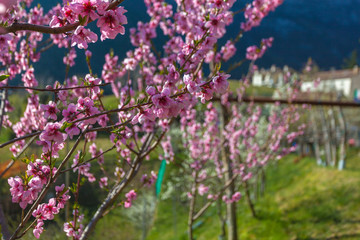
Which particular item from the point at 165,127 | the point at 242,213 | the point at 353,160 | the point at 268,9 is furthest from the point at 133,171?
the point at 353,160

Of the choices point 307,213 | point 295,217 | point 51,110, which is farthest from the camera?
point 295,217

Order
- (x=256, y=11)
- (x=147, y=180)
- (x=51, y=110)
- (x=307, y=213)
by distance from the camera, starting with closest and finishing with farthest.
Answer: (x=51, y=110)
(x=147, y=180)
(x=256, y=11)
(x=307, y=213)

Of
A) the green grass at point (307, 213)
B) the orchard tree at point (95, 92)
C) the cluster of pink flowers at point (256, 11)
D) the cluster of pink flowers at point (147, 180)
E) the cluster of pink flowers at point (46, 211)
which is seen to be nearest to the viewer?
the orchard tree at point (95, 92)

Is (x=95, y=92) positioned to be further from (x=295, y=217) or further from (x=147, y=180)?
(x=295, y=217)

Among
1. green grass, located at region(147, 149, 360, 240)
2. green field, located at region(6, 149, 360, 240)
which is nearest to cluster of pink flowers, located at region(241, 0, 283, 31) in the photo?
green field, located at region(6, 149, 360, 240)

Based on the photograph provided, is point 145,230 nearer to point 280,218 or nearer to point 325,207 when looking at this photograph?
point 280,218

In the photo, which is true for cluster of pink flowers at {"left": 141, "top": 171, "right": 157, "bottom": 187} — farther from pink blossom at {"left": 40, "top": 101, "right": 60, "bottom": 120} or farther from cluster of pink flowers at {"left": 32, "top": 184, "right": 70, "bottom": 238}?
pink blossom at {"left": 40, "top": 101, "right": 60, "bottom": 120}

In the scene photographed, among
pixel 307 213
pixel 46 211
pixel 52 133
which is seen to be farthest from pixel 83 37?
pixel 307 213

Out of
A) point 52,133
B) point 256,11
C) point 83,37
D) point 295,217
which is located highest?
point 256,11

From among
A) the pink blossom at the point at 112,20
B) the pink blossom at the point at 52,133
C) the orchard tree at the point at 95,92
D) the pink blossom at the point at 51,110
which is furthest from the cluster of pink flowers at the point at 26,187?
the pink blossom at the point at 112,20

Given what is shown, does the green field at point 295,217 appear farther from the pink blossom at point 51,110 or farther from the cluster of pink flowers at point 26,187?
the pink blossom at point 51,110

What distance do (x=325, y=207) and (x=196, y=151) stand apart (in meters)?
6.56

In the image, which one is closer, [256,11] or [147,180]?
[147,180]

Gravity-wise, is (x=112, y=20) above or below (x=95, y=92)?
above
